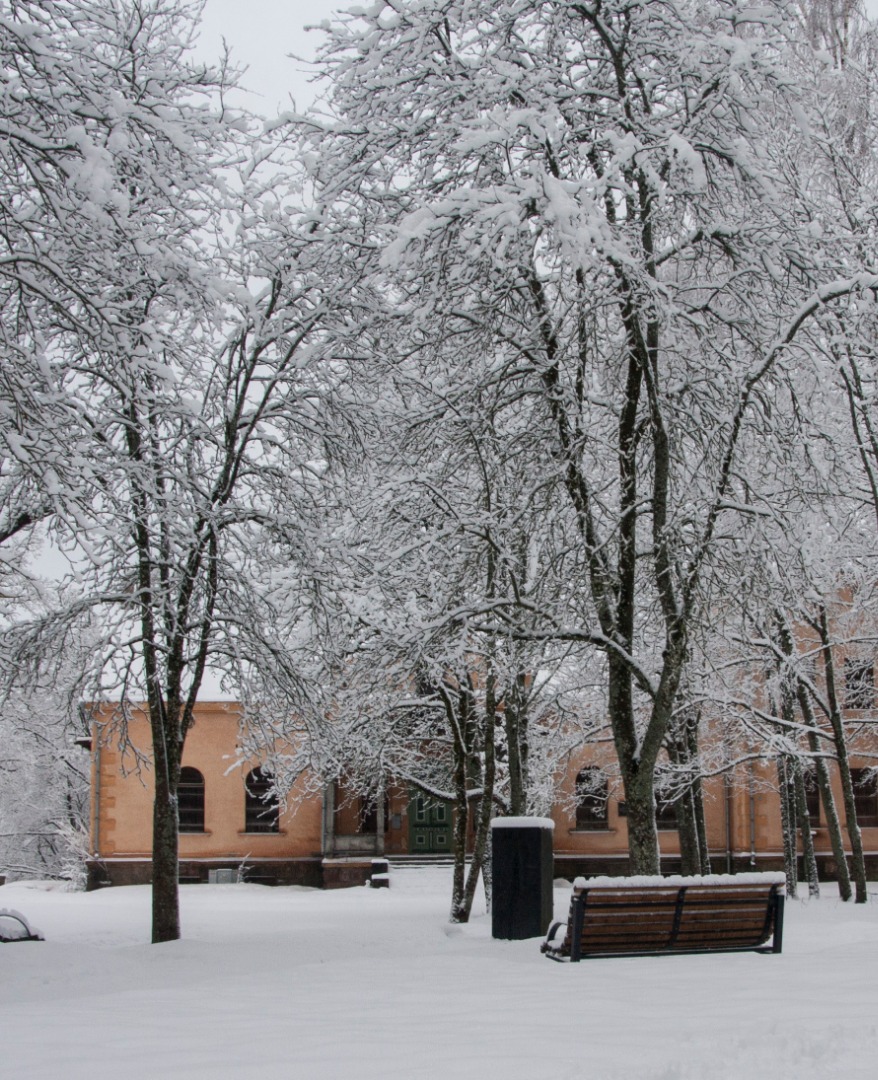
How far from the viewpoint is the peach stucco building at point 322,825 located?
31.5m

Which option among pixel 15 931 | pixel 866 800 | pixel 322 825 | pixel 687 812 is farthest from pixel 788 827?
pixel 15 931

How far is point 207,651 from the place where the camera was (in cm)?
1325

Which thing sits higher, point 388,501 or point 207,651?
point 388,501

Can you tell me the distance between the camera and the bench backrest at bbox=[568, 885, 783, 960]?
360 inches

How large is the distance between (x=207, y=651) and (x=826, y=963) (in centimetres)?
747

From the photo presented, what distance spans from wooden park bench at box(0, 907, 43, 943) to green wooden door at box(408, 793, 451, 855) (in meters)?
20.9

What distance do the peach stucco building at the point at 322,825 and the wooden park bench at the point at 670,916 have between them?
2098 centimetres

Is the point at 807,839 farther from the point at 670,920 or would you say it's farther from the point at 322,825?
the point at 670,920

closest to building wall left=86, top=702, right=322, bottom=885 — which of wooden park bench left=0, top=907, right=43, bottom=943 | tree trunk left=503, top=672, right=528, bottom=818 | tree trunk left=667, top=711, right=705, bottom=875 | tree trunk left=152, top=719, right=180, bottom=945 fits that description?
tree trunk left=667, top=711, right=705, bottom=875

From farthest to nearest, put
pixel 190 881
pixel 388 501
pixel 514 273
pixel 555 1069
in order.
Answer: pixel 190 881 → pixel 388 501 → pixel 514 273 → pixel 555 1069

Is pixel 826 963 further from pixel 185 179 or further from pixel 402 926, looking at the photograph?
pixel 402 926

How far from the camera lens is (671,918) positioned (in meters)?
9.38

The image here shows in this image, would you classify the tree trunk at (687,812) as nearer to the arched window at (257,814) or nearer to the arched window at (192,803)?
the arched window at (257,814)

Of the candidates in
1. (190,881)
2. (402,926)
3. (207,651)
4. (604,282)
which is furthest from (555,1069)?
(190,881)
